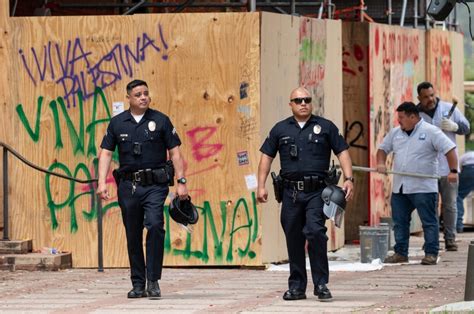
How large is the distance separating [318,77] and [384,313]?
6.57 metres

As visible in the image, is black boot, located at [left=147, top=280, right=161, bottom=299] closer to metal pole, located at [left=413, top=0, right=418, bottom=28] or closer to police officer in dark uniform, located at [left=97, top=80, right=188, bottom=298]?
police officer in dark uniform, located at [left=97, top=80, right=188, bottom=298]

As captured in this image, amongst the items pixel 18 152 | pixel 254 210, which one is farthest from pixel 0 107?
pixel 254 210

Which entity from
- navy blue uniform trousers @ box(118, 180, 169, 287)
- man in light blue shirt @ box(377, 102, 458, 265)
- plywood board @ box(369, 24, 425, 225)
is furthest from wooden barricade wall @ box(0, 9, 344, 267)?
plywood board @ box(369, 24, 425, 225)

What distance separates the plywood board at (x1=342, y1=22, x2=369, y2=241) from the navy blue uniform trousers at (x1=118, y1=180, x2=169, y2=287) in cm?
738

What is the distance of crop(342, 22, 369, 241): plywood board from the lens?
826 inches

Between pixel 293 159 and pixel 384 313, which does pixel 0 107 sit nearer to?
pixel 293 159

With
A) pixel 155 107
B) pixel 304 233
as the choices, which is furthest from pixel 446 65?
pixel 304 233

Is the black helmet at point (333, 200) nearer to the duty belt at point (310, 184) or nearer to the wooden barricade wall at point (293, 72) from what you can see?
the duty belt at point (310, 184)

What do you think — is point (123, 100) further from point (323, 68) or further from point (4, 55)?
point (323, 68)

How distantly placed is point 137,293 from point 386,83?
8589mm

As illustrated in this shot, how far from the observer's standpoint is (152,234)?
45.5 feet

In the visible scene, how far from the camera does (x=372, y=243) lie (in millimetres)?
17953

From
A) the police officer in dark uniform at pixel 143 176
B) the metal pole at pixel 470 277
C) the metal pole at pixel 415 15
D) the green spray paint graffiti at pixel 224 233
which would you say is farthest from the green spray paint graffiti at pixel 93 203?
the metal pole at pixel 415 15

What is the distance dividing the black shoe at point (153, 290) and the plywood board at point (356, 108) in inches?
297
